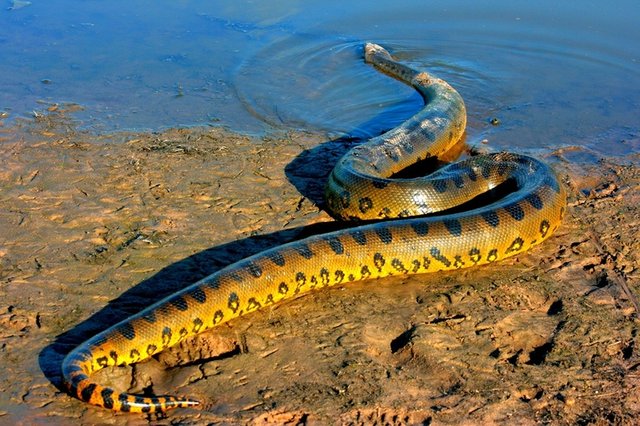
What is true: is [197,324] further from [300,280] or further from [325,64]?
[325,64]

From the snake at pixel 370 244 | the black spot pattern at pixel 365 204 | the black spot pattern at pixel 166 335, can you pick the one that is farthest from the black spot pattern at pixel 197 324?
the black spot pattern at pixel 365 204

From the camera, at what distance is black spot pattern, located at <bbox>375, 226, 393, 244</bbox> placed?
852 centimetres

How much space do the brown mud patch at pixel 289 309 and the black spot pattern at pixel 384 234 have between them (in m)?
0.50

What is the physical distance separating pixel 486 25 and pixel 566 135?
5.98 meters

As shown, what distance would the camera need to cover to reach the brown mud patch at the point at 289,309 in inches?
255

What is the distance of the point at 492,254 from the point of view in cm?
884

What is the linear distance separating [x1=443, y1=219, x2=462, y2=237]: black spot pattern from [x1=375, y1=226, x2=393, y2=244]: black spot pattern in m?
0.74

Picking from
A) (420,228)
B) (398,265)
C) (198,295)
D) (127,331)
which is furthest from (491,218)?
(127,331)

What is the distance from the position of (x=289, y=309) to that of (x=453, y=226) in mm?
2329

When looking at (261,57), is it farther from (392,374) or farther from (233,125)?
(392,374)

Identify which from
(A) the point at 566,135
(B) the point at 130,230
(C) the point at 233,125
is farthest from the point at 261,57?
(B) the point at 130,230

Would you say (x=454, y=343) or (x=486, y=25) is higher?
(x=486, y=25)

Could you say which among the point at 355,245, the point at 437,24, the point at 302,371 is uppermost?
the point at 437,24

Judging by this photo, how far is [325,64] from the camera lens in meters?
Result: 16.1
